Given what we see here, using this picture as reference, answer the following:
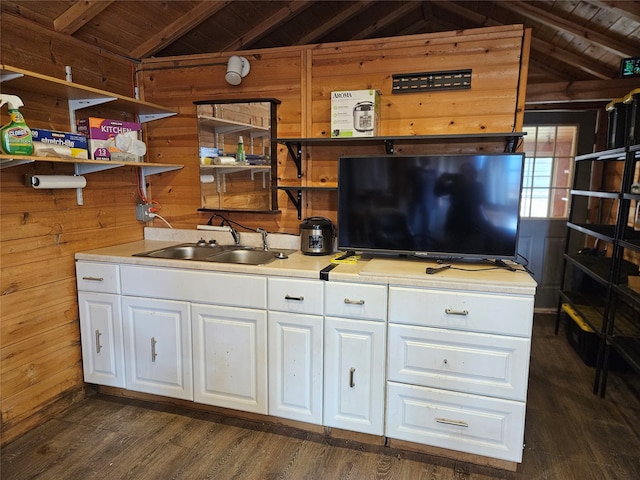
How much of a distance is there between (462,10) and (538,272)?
256 centimetres

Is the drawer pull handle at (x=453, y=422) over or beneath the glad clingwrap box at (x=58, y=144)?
beneath

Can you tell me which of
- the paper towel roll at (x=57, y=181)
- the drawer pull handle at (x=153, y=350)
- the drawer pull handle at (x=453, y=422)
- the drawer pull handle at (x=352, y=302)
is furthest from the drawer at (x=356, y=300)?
the paper towel roll at (x=57, y=181)

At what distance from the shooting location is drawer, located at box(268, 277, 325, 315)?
1.97 meters

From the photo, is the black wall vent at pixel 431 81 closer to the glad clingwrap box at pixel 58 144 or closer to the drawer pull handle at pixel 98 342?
the glad clingwrap box at pixel 58 144

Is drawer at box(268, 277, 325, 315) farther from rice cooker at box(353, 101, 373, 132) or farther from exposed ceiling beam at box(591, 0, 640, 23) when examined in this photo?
exposed ceiling beam at box(591, 0, 640, 23)

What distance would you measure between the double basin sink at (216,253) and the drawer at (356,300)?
54 cm

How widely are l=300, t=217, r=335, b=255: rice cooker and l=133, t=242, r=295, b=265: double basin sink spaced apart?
0.16m

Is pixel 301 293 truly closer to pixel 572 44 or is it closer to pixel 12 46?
pixel 12 46

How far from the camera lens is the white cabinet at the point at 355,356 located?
6.25 feet

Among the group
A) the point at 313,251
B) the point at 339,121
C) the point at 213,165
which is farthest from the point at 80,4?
the point at 313,251

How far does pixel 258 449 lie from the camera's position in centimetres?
203

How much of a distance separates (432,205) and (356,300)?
0.64m

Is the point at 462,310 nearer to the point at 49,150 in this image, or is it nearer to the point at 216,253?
the point at 216,253

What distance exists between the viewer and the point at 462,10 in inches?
132
